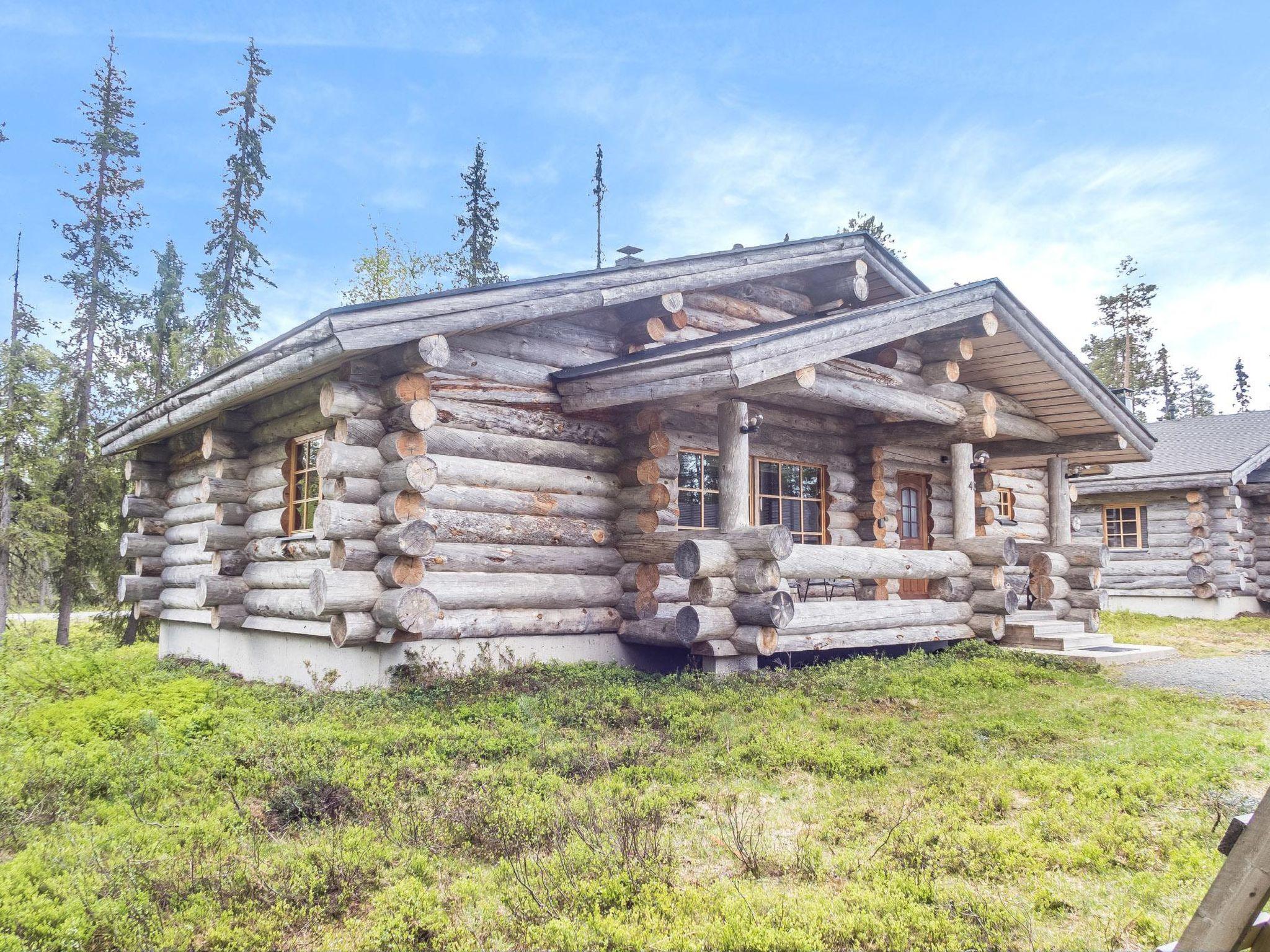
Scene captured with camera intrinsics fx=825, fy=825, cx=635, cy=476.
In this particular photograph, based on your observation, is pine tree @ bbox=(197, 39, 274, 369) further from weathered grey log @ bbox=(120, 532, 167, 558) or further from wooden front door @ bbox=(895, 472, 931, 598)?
wooden front door @ bbox=(895, 472, 931, 598)

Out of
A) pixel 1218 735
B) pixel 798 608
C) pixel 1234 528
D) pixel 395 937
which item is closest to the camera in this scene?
pixel 395 937

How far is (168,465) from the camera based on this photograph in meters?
13.7

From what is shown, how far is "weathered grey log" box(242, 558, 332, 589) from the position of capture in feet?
30.3

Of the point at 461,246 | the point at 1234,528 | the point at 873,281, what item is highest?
the point at 461,246

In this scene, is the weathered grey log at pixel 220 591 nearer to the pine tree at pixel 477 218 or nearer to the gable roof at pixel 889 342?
the gable roof at pixel 889 342

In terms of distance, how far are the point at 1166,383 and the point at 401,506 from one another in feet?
148

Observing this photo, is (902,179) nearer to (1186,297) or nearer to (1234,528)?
(1186,297)

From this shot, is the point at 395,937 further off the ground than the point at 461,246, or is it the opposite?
the point at 461,246

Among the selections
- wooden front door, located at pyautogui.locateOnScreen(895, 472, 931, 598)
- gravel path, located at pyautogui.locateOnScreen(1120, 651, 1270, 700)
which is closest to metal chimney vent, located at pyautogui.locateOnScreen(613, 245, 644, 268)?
wooden front door, located at pyautogui.locateOnScreen(895, 472, 931, 598)

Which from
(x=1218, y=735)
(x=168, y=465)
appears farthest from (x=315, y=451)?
(x=1218, y=735)

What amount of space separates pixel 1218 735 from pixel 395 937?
680cm

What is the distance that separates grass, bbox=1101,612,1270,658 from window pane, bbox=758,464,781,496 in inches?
263

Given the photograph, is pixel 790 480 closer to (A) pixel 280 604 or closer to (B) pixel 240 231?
(A) pixel 280 604

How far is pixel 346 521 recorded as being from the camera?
7969mm
